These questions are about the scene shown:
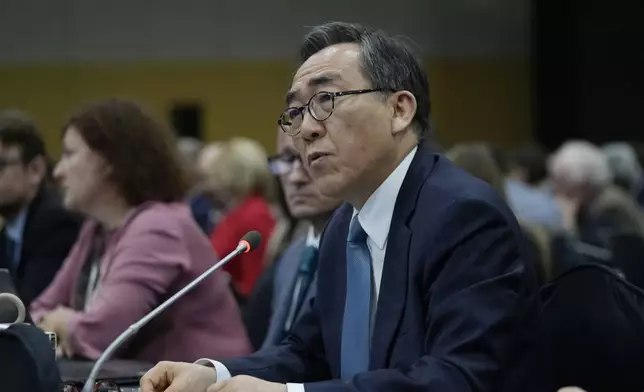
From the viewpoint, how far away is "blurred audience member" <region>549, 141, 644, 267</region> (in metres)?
5.40

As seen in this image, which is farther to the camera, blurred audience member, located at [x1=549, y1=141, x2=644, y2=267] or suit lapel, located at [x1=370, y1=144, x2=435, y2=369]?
blurred audience member, located at [x1=549, y1=141, x2=644, y2=267]

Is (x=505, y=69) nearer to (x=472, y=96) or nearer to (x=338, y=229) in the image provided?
(x=472, y=96)

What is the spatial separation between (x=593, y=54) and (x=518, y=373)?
36.8 feet

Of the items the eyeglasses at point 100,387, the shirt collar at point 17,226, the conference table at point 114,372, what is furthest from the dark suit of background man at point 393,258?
the shirt collar at point 17,226

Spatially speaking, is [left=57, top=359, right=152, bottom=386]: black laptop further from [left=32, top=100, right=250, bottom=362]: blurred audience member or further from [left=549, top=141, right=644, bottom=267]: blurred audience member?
Answer: [left=549, top=141, right=644, bottom=267]: blurred audience member

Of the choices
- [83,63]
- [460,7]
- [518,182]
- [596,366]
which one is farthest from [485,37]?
[596,366]

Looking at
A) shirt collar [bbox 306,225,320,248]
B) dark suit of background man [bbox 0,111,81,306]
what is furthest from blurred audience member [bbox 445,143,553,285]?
dark suit of background man [bbox 0,111,81,306]

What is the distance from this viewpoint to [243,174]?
6547 mm

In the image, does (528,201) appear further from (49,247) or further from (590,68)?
(590,68)

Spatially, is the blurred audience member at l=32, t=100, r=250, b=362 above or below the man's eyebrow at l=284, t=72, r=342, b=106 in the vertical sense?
below

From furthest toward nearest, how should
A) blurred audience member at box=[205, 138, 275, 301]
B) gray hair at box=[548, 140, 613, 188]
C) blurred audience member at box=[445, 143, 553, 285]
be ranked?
gray hair at box=[548, 140, 613, 188] < blurred audience member at box=[205, 138, 275, 301] < blurred audience member at box=[445, 143, 553, 285]

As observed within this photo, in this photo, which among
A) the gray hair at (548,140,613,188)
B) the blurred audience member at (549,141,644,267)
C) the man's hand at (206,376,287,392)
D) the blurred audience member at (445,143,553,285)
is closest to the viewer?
the man's hand at (206,376,287,392)

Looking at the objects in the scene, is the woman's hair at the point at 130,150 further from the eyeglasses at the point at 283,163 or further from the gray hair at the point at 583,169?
the gray hair at the point at 583,169

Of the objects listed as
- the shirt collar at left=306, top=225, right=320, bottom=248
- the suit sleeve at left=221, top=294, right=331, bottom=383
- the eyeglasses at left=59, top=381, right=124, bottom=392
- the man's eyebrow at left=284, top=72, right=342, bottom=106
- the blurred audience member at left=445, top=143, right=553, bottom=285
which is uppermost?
A: the man's eyebrow at left=284, top=72, right=342, bottom=106
